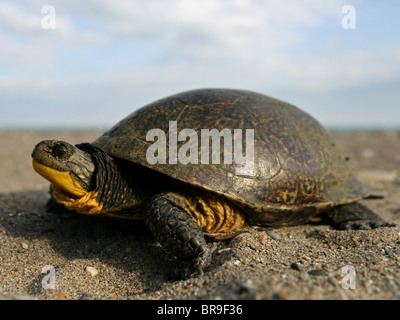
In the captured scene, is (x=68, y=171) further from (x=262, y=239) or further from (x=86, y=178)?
(x=262, y=239)

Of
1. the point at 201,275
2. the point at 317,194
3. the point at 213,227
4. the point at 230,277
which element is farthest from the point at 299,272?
the point at 317,194

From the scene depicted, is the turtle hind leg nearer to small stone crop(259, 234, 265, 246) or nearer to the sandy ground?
the sandy ground

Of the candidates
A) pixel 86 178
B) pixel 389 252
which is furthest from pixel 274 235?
pixel 86 178

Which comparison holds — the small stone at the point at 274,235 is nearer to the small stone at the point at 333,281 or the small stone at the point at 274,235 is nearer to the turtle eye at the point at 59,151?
the small stone at the point at 333,281

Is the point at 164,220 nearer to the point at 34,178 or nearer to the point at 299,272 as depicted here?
the point at 299,272

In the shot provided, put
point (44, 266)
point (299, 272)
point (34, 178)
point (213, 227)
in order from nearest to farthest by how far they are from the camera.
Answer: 1. point (299, 272)
2. point (44, 266)
3. point (213, 227)
4. point (34, 178)

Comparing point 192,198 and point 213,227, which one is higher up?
point 192,198
